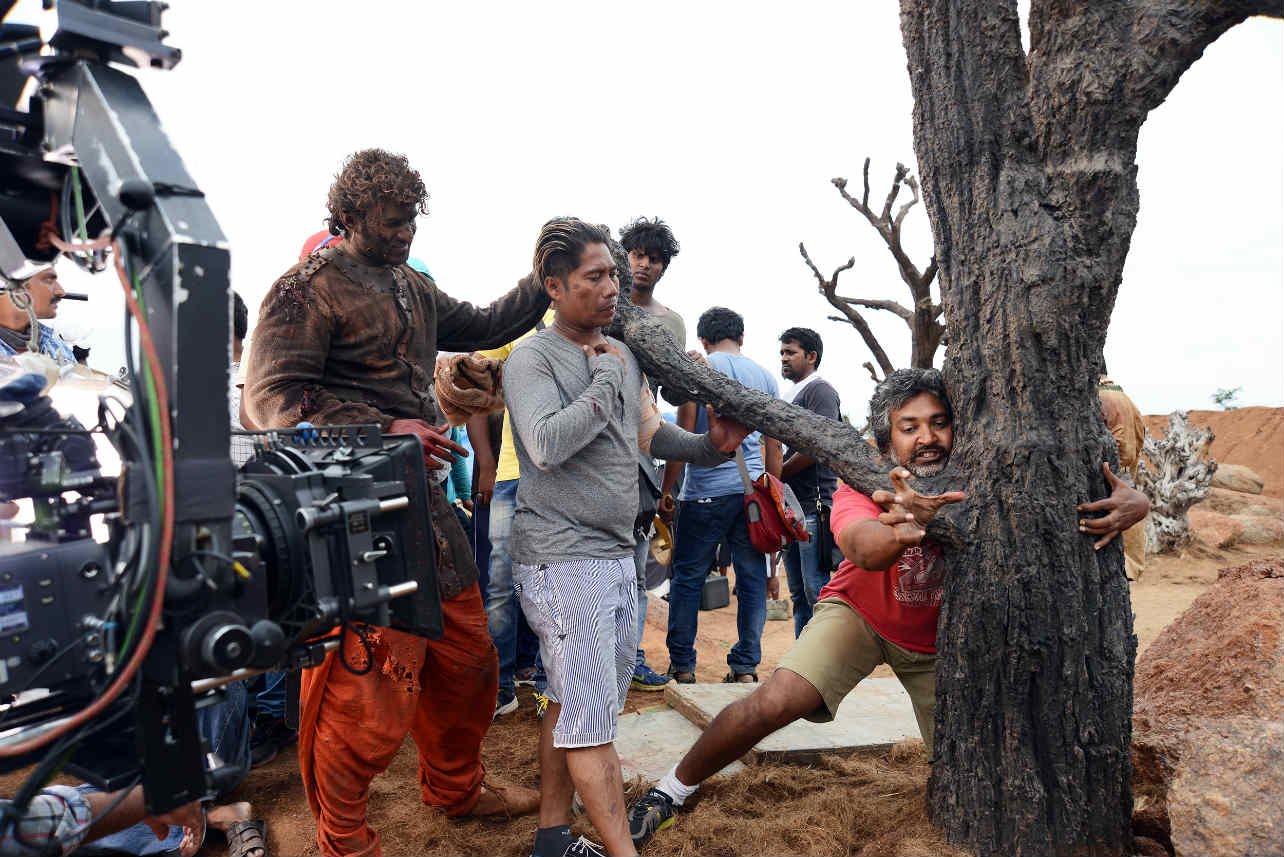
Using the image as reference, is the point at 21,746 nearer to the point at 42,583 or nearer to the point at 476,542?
the point at 42,583

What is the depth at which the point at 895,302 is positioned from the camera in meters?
6.12

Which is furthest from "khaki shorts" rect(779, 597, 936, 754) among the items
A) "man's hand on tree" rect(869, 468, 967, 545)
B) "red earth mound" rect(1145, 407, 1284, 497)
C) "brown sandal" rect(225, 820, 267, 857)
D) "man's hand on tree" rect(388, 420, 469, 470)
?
"red earth mound" rect(1145, 407, 1284, 497)

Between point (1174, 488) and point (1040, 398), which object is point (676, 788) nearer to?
point (1040, 398)

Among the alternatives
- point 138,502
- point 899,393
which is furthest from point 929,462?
point 138,502

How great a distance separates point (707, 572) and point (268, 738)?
2.38 metres

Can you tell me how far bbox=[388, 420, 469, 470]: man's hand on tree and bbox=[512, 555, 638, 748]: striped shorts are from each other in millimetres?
425

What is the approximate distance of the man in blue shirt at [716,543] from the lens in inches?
197

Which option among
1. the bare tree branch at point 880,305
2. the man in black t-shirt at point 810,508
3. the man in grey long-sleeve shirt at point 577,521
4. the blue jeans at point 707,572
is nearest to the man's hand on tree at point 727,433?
the man in grey long-sleeve shirt at point 577,521

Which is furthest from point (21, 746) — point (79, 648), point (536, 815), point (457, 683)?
point (536, 815)

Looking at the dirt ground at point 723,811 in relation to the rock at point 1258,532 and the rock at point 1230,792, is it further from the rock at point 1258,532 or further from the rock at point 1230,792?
the rock at point 1258,532

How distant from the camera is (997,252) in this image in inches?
104

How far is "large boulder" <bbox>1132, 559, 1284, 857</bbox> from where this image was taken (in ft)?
7.71

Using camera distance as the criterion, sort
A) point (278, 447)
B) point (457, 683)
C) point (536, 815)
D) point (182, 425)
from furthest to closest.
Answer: point (536, 815) → point (457, 683) → point (278, 447) → point (182, 425)

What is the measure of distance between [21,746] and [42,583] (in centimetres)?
26
